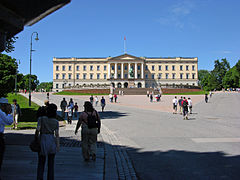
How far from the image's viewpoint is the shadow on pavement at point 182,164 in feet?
18.0

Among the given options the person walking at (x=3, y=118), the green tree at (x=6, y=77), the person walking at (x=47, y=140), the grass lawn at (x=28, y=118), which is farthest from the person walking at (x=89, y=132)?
the green tree at (x=6, y=77)

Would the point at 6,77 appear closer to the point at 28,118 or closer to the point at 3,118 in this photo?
the point at 28,118

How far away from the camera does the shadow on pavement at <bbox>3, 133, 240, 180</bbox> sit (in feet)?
18.0

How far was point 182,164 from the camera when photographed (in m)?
6.35

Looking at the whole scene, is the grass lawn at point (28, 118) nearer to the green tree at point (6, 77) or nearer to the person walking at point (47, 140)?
the green tree at point (6, 77)

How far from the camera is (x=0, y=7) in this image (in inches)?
162

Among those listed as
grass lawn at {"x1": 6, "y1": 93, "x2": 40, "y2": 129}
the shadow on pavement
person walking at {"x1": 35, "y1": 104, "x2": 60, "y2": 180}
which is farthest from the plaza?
grass lawn at {"x1": 6, "y1": 93, "x2": 40, "y2": 129}

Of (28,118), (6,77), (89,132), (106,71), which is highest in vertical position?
(106,71)

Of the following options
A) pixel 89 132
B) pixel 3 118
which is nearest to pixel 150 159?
pixel 89 132

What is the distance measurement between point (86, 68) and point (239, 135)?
10671cm

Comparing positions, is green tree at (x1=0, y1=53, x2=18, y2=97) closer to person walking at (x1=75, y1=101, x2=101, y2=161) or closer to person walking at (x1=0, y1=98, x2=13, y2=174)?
person walking at (x1=75, y1=101, x2=101, y2=161)

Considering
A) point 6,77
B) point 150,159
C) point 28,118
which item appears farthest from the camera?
point 6,77

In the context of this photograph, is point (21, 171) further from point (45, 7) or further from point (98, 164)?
point (45, 7)

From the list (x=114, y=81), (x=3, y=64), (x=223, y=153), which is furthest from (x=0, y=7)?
(x=114, y=81)
